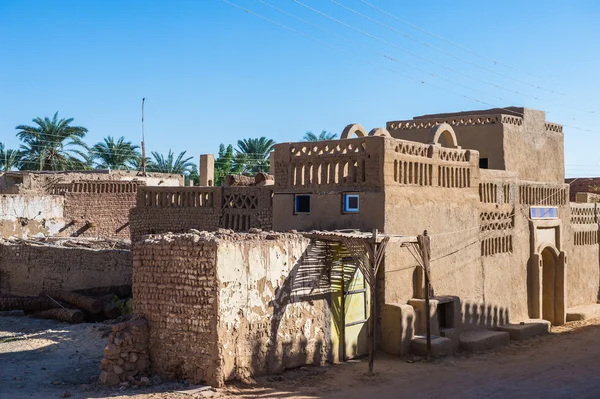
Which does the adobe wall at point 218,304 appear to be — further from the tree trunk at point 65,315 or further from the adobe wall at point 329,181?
the tree trunk at point 65,315

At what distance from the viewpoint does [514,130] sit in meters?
20.5

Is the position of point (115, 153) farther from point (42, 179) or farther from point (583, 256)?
point (583, 256)

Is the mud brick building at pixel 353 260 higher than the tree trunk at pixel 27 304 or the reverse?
higher

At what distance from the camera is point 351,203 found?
14312mm

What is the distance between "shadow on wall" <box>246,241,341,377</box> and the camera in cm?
1117

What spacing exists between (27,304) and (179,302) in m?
9.40

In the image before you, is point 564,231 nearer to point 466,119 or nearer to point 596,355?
point 466,119

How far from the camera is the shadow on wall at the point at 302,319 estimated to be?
1117cm

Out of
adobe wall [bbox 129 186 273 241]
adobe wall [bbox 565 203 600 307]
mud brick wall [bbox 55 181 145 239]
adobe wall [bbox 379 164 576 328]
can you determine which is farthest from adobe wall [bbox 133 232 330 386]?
mud brick wall [bbox 55 181 145 239]

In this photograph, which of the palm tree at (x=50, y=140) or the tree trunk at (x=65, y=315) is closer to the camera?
the tree trunk at (x=65, y=315)

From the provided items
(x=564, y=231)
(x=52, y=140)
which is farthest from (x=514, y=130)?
(x=52, y=140)

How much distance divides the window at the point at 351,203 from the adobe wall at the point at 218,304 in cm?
277

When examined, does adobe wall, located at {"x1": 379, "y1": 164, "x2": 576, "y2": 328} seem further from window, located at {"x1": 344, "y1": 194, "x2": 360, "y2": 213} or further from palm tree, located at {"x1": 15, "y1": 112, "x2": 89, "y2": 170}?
palm tree, located at {"x1": 15, "y1": 112, "x2": 89, "y2": 170}

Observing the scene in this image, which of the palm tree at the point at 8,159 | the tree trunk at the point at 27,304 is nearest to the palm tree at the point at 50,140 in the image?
the palm tree at the point at 8,159
